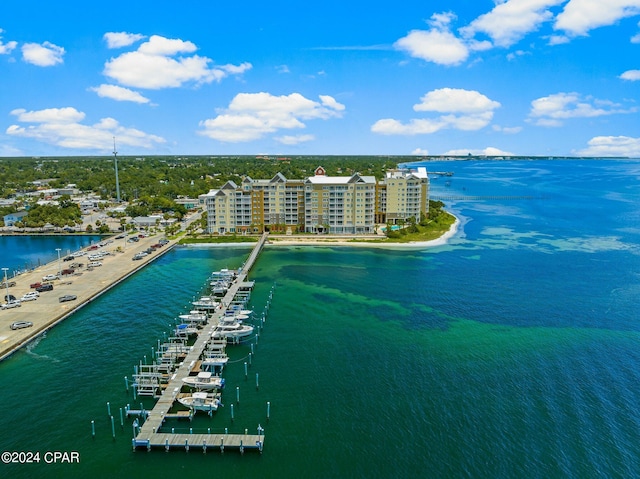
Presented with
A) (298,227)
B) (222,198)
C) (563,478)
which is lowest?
(563,478)

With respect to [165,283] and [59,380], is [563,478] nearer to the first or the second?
[59,380]

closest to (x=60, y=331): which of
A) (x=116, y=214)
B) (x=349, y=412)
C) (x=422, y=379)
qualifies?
(x=349, y=412)

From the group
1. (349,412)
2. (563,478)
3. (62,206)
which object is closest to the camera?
(563,478)

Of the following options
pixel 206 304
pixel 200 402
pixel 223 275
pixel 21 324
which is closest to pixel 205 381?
pixel 200 402

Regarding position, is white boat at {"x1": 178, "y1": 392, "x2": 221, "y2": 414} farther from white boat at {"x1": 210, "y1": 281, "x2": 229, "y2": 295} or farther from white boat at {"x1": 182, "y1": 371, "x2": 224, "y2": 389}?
white boat at {"x1": 210, "y1": 281, "x2": 229, "y2": 295}

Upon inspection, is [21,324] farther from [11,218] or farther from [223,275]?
[11,218]
